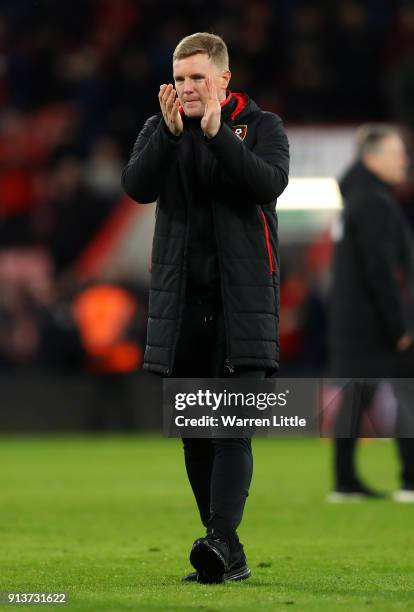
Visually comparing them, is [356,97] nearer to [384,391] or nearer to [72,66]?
[72,66]

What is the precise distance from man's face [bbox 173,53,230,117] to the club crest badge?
16 cm

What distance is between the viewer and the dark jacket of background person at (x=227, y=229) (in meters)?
5.25

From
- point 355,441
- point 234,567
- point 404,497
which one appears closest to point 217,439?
point 234,567

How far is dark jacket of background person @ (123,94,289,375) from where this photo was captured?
5.25 m

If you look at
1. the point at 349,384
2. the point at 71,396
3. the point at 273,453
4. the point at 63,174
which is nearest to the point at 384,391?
the point at 349,384

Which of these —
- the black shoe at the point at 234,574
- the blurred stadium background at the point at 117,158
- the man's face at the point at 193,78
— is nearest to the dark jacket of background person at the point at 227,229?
the man's face at the point at 193,78

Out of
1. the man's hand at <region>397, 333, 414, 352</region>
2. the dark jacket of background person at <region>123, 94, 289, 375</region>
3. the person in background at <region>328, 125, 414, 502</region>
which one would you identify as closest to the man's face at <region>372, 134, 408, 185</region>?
the person in background at <region>328, 125, 414, 502</region>

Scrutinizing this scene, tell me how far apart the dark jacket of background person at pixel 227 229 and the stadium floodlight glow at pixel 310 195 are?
10.0 meters

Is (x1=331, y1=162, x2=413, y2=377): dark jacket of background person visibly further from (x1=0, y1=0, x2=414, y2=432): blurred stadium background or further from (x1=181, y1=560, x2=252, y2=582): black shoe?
(x1=0, y1=0, x2=414, y2=432): blurred stadium background

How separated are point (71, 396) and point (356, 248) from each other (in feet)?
20.3

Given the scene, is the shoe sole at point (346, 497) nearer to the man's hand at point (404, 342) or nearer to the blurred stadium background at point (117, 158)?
the man's hand at point (404, 342)

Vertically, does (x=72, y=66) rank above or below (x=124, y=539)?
above

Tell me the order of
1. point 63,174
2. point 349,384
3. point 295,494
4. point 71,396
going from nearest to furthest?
point 349,384 < point 295,494 < point 71,396 < point 63,174

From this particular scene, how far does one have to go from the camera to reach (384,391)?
8914mm
